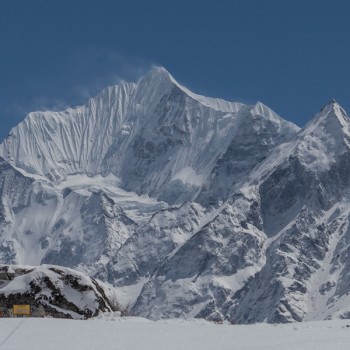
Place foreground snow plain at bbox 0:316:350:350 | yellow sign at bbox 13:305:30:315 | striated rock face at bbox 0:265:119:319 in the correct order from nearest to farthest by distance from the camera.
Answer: foreground snow plain at bbox 0:316:350:350 → yellow sign at bbox 13:305:30:315 → striated rock face at bbox 0:265:119:319

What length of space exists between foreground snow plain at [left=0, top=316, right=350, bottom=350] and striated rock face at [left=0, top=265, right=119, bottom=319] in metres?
7.19

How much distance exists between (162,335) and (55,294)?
13.3 m

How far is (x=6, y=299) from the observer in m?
44.1

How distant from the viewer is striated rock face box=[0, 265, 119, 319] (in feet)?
144

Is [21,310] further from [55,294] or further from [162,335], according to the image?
[162,335]

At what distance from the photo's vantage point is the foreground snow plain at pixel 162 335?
95.0 ft

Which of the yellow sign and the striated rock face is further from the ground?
the striated rock face

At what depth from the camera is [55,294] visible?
145 ft

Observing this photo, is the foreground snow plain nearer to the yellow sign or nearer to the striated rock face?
the yellow sign

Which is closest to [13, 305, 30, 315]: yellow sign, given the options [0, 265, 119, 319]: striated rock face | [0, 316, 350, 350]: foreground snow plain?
[0, 316, 350, 350]: foreground snow plain

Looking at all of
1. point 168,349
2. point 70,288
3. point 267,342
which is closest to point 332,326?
point 267,342

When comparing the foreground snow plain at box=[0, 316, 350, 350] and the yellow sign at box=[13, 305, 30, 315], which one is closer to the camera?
the foreground snow plain at box=[0, 316, 350, 350]

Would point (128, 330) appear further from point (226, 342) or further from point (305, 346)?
point (305, 346)

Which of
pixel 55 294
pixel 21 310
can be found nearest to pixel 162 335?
pixel 21 310
